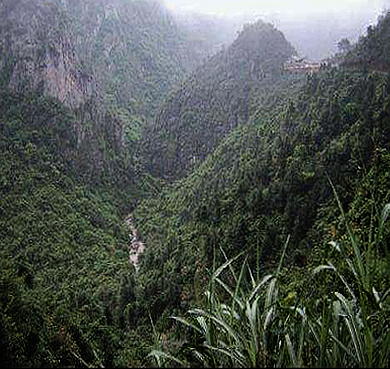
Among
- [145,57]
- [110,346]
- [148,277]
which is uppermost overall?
[145,57]

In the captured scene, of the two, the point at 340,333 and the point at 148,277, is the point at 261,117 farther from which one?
the point at 340,333

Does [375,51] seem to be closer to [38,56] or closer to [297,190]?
[297,190]

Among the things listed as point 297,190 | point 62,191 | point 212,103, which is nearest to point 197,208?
point 297,190

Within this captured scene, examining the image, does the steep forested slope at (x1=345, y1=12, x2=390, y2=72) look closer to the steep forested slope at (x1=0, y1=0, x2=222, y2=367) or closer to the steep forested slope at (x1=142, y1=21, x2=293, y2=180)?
the steep forested slope at (x1=0, y1=0, x2=222, y2=367)

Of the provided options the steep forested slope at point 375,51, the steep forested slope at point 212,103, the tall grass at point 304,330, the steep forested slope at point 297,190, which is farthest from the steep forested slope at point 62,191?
the steep forested slope at point 375,51

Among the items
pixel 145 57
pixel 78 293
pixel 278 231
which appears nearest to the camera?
pixel 278 231

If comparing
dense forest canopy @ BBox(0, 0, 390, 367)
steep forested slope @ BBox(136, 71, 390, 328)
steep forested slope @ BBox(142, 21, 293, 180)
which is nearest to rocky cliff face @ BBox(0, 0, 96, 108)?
dense forest canopy @ BBox(0, 0, 390, 367)

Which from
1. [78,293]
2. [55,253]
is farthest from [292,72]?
[78,293]
